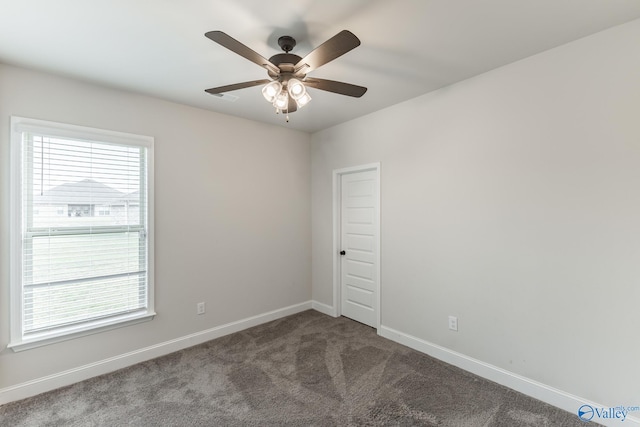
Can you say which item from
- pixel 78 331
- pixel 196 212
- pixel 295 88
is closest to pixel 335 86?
pixel 295 88

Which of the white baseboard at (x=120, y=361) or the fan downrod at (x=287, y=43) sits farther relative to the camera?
the white baseboard at (x=120, y=361)

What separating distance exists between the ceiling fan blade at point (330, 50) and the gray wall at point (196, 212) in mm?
1858

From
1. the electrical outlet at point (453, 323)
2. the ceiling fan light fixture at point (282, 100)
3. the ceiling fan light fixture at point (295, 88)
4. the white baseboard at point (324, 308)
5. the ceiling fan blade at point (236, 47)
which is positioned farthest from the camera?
the white baseboard at point (324, 308)

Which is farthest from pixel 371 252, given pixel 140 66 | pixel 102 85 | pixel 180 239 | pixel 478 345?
pixel 102 85

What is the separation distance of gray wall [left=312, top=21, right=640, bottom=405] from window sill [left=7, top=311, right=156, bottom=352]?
8.57 feet

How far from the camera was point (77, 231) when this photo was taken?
2461 millimetres

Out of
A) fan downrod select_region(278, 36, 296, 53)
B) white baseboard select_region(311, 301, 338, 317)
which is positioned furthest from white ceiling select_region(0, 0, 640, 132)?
white baseboard select_region(311, 301, 338, 317)

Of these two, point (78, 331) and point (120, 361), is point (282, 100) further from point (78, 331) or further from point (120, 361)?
point (120, 361)

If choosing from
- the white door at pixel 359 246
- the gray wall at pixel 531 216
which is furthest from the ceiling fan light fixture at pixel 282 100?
the white door at pixel 359 246

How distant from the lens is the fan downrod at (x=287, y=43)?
185cm

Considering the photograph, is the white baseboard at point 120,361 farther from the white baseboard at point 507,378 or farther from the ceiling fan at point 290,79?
the ceiling fan at point 290,79

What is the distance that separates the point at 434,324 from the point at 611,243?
1.52m

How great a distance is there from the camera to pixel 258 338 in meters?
3.21

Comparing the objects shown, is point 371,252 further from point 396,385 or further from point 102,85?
point 102,85
